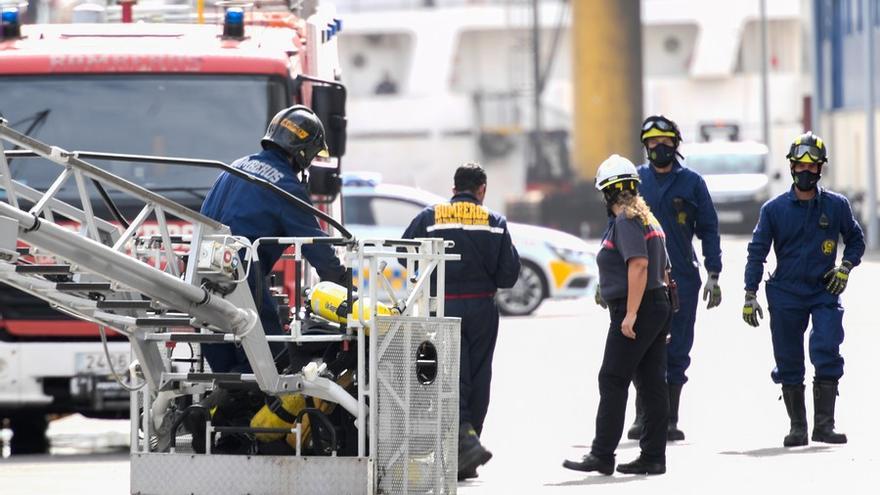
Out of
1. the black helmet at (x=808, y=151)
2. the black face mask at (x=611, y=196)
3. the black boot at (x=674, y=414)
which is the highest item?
the black helmet at (x=808, y=151)

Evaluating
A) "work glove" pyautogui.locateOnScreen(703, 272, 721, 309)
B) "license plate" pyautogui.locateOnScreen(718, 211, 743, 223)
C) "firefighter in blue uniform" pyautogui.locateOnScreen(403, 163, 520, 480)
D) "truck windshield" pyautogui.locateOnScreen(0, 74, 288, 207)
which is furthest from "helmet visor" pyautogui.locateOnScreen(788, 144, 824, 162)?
"license plate" pyautogui.locateOnScreen(718, 211, 743, 223)

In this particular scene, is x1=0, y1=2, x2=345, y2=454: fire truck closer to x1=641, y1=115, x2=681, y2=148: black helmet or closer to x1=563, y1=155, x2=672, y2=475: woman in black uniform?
x1=641, y1=115, x2=681, y2=148: black helmet

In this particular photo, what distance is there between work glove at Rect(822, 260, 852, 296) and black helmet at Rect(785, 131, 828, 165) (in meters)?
0.60

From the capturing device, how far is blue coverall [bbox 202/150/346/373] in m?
8.91

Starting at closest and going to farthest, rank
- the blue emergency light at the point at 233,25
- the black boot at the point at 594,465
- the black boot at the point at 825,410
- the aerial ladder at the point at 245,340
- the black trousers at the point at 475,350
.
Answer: the aerial ladder at the point at 245,340 < the black boot at the point at 594,465 < the black trousers at the point at 475,350 < the black boot at the point at 825,410 < the blue emergency light at the point at 233,25

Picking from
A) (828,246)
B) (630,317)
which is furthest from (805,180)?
(630,317)

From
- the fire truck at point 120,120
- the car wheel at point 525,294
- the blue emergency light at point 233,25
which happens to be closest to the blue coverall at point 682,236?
the fire truck at point 120,120

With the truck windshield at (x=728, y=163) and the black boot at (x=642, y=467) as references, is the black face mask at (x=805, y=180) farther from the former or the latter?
the truck windshield at (x=728, y=163)

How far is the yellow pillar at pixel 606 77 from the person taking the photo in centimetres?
5209

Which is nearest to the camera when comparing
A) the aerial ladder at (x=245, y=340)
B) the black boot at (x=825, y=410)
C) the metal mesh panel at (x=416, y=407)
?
the aerial ladder at (x=245, y=340)

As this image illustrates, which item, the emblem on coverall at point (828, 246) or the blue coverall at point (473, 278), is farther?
the emblem on coverall at point (828, 246)

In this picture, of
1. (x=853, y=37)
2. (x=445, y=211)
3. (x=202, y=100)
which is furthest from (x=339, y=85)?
(x=853, y=37)

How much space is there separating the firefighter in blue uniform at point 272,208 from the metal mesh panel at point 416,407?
0.43 meters

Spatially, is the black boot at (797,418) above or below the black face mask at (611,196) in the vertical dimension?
below
